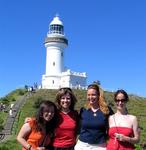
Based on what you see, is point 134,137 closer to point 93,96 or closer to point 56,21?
point 93,96

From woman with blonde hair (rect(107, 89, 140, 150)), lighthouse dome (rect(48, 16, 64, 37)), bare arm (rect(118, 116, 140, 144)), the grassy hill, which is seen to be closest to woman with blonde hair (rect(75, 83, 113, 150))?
woman with blonde hair (rect(107, 89, 140, 150))

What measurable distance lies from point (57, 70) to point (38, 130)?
51.8 meters

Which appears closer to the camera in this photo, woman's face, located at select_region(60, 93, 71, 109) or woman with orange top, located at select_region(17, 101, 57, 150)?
woman with orange top, located at select_region(17, 101, 57, 150)

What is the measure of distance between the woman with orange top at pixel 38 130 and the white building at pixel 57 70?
4771 centimetres

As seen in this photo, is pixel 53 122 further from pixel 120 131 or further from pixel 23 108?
pixel 23 108

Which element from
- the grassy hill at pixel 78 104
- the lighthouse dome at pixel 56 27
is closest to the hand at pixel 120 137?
the grassy hill at pixel 78 104

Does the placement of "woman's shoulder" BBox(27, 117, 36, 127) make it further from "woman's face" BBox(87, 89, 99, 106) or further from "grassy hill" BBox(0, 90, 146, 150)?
"grassy hill" BBox(0, 90, 146, 150)

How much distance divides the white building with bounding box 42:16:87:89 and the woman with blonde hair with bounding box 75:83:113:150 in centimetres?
4734

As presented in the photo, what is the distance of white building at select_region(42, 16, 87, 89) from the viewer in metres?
55.2

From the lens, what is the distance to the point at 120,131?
6.05m

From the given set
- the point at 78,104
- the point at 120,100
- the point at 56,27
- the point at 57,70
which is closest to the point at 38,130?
the point at 120,100

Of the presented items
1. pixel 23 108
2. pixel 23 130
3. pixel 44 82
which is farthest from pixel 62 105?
pixel 44 82

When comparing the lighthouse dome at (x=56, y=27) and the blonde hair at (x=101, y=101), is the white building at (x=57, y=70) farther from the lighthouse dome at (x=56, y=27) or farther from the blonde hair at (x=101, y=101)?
the blonde hair at (x=101, y=101)

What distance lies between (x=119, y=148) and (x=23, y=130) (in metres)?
1.40
